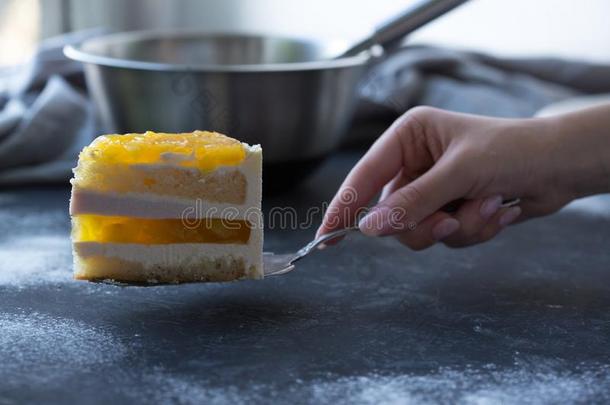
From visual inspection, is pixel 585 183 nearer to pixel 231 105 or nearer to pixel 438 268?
pixel 438 268

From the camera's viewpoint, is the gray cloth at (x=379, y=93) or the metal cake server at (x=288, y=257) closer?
the metal cake server at (x=288, y=257)

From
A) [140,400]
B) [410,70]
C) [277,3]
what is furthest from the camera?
[277,3]

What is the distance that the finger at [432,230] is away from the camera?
103 centimetres

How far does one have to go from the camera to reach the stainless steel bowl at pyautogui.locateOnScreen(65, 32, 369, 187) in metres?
1.20

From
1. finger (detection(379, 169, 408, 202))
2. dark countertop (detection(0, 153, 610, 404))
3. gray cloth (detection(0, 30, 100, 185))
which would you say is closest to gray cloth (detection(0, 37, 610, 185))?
gray cloth (detection(0, 30, 100, 185))

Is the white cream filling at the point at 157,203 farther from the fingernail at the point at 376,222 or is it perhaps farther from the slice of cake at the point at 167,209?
the fingernail at the point at 376,222

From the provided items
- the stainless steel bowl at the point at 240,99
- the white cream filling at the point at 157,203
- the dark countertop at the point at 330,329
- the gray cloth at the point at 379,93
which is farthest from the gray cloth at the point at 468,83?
the white cream filling at the point at 157,203

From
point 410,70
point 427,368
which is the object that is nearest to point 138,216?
point 427,368

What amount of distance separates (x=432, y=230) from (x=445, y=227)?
0.02 meters

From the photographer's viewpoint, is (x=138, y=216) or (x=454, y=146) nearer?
(x=138, y=216)

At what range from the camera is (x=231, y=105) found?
122cm

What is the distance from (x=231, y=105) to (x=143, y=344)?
1.55ft

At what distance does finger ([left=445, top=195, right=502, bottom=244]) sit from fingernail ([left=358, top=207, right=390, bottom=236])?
12 cm

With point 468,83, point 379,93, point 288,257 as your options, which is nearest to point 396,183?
point 288,257
